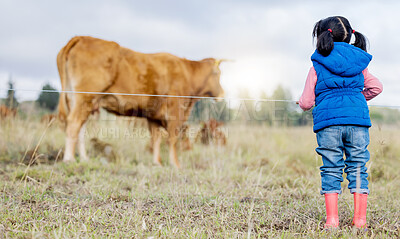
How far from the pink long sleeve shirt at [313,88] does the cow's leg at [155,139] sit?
3667mm

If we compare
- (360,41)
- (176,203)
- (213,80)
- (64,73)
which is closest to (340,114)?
(360,41)

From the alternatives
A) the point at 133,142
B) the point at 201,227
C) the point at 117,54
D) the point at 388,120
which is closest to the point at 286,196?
the point at 201,227

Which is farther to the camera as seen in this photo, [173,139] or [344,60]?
[173,139]

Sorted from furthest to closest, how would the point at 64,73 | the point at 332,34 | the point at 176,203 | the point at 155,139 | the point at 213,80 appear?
the point at 213,80
the point at 155,139
the point at 64,73
the point at 176,203
the point at 332,34

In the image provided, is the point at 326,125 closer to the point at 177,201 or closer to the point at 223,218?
the point at 223,218

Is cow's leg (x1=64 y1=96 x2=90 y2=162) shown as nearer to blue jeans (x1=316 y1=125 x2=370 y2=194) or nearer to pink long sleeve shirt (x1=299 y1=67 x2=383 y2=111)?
pink long sleeve shirt (x1=299 y1=67 x2=383 y2=111)

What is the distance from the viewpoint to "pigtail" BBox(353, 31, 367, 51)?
2518 mm

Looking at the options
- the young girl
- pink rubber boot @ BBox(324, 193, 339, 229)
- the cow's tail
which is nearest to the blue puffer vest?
the young girl

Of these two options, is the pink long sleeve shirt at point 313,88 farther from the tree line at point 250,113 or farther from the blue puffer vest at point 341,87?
the tree line at point 250,113

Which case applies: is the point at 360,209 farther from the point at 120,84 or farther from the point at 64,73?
the point at 64,73

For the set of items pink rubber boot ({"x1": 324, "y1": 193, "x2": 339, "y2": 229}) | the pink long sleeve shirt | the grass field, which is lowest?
the grass field

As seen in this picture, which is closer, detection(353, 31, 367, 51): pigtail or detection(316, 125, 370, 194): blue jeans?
detection(316, 125, 370, 194): blue jeans

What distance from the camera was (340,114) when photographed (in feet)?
7.64

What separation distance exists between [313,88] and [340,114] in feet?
0.89
